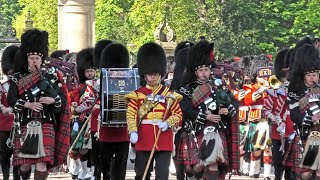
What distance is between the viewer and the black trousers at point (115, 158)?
1838 cm

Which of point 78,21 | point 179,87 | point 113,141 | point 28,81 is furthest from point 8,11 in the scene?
point 28,81

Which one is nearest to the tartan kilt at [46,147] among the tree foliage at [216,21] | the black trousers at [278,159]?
the black trousers at [278,159]

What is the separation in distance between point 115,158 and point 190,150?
1.56 metres

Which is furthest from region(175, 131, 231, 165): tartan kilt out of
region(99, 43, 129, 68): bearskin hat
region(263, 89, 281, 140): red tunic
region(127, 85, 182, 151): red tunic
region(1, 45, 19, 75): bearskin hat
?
region(1, 45, 19, 75): bearskin hat

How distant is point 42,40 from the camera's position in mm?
16438

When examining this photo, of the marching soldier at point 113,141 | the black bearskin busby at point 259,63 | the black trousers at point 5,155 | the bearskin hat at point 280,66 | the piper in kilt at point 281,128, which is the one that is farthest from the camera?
the black bearskin busby at point 259,63

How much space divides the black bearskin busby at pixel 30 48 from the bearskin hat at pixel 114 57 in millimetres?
2402

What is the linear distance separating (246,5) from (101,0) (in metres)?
6.38

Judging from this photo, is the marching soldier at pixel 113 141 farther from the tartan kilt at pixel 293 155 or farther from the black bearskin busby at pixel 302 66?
the black bearskin busby at pixel 302 66

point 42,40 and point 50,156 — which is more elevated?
point 42,40

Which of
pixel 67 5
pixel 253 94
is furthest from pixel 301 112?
pixel 67 5

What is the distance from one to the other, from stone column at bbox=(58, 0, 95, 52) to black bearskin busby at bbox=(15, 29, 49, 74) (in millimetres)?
38042

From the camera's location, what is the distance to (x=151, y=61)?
658 inches

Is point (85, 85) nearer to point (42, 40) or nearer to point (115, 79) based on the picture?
point (115, 79)
